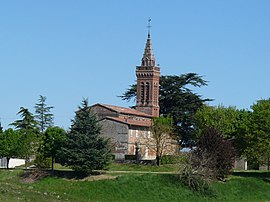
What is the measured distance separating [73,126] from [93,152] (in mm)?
4445

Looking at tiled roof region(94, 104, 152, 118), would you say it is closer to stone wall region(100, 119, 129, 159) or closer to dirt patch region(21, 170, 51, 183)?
stone wall region(100, 119, 129, 159)

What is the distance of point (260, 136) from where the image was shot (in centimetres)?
6347

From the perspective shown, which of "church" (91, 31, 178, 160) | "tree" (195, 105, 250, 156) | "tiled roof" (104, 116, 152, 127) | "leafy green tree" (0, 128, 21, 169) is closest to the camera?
"tree" (195, 105, 250, 156)

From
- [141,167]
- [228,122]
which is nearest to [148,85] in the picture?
[228,122]

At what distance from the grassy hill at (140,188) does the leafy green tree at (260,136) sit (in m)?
3.48

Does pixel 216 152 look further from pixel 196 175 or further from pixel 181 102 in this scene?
pixel 181 102

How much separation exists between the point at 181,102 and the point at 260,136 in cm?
2965

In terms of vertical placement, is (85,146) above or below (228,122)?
below

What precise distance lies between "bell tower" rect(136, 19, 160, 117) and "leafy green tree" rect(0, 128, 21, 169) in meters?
29.0

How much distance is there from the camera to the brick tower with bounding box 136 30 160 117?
9350 centimetres

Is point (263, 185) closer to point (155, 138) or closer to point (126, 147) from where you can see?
point (155, 138)

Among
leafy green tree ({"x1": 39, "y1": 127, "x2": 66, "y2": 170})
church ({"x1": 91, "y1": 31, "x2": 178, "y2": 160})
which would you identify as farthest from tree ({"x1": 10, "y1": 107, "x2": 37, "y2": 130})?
leafy green tree ({"x1": 39, "y1": 127, "x2": 66, "y2": 170})

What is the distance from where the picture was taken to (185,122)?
9038 cm

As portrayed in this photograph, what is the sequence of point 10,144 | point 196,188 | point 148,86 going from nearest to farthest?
point 196,188
point 10,144
point 148,86
